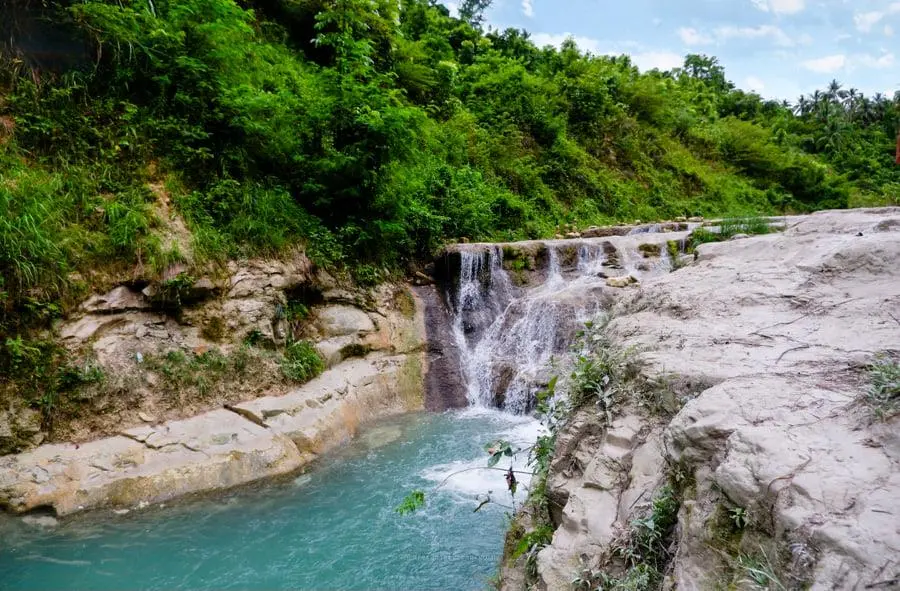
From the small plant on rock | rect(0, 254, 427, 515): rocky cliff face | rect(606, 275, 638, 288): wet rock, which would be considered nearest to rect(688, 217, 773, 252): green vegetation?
rect(606, 275, 638, 288): wet rock

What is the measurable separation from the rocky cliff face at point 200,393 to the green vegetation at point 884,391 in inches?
218

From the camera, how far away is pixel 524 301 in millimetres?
9359

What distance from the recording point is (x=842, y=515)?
1.36 metres

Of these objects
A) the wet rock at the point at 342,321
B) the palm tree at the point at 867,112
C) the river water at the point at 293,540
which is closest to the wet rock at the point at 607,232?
the wet rock at the point at 342,321

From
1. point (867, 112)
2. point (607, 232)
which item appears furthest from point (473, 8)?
point (867, 112)

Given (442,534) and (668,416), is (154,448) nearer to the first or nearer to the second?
(442,534)

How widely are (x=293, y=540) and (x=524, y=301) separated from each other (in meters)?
5.93

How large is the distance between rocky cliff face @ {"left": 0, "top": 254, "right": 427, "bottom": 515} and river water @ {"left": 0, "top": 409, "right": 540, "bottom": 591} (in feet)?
1.07

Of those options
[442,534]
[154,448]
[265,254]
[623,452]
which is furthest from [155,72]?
[623,452]

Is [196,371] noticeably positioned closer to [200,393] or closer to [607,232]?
[200,393]

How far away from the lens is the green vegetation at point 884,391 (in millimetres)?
1651

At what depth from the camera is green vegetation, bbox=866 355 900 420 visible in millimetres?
1651

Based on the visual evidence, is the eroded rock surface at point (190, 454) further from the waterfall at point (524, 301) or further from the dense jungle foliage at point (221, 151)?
the waterfall at point (524, 301)

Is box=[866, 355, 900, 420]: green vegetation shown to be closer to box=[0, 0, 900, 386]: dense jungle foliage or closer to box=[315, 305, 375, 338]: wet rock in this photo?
box=[0, 0, 900, 386]: dense jungle foliage
